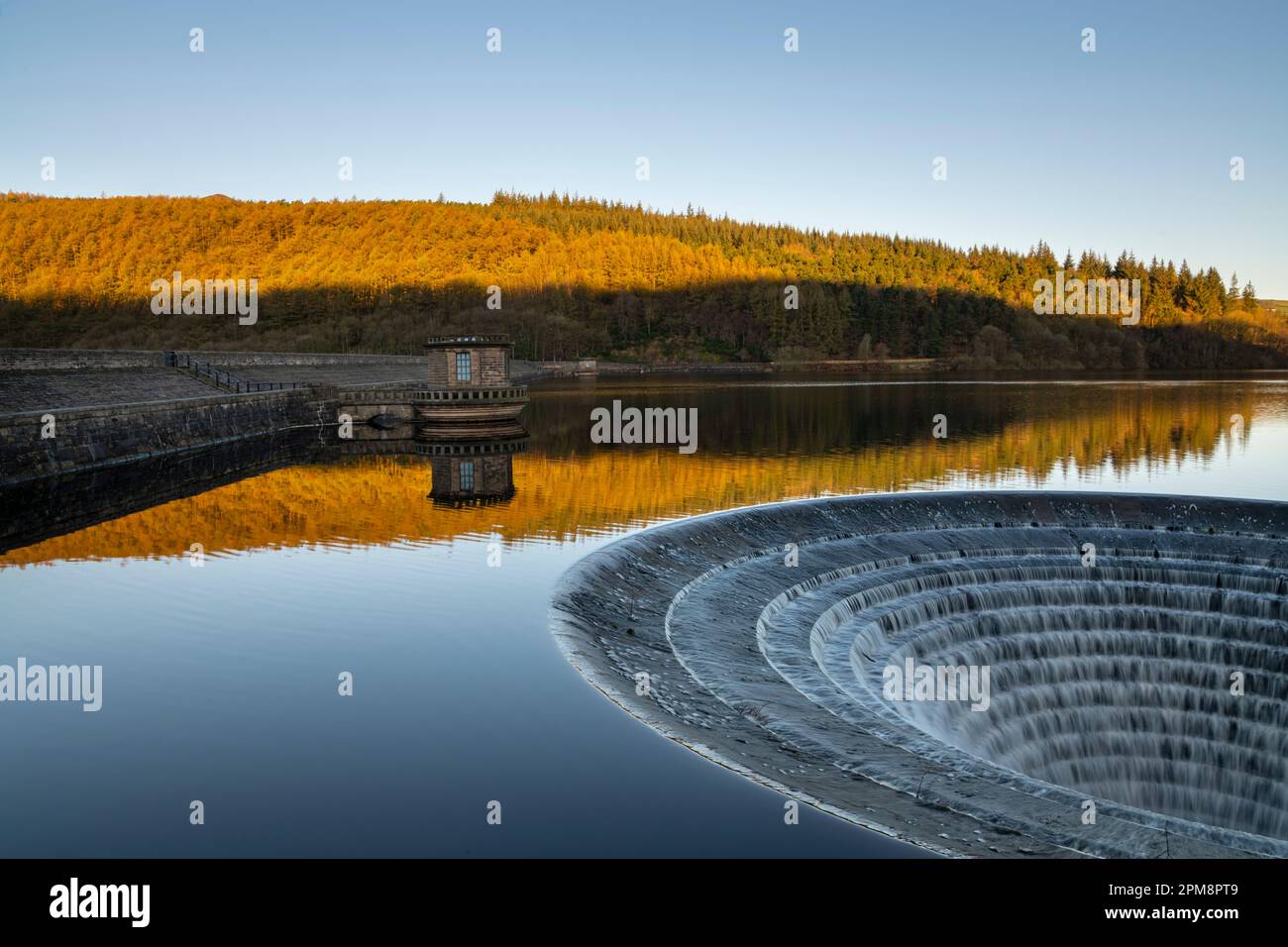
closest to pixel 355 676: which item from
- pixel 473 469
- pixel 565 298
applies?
pixel 473 469

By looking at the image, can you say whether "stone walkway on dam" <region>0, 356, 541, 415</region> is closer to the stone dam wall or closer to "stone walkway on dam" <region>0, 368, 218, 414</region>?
"stone walkway on dam" <region>0, 368, 218, 414</region>

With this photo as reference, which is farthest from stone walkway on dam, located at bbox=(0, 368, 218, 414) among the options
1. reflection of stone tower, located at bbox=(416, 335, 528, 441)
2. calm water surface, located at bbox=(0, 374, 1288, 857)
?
reflection of stone tower, located at bbox=(416, 335, 528, 441)

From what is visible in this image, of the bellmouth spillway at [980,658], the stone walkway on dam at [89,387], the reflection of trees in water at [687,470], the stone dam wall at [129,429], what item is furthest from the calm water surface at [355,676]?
the stone walkway on dam at [89,387]

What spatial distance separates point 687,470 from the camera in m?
31.0

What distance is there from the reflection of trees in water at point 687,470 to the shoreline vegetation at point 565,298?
83.1 m

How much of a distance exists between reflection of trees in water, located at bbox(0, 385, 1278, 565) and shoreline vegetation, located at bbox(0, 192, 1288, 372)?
273 ft

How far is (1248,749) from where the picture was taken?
50.0 ft

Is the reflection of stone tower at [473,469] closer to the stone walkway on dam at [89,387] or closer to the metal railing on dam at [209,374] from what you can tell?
the stone walkway on dam at [89,387]

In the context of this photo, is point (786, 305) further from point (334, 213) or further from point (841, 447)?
point (841, 447)

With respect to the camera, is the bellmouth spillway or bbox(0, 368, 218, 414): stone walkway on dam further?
bbox(0, 368, 218, 414): stone walkway on dam

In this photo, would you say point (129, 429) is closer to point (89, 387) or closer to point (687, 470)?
point (89, 387)

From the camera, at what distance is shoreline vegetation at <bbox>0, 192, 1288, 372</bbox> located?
137250mm

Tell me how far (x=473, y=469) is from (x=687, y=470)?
6.82 meters
